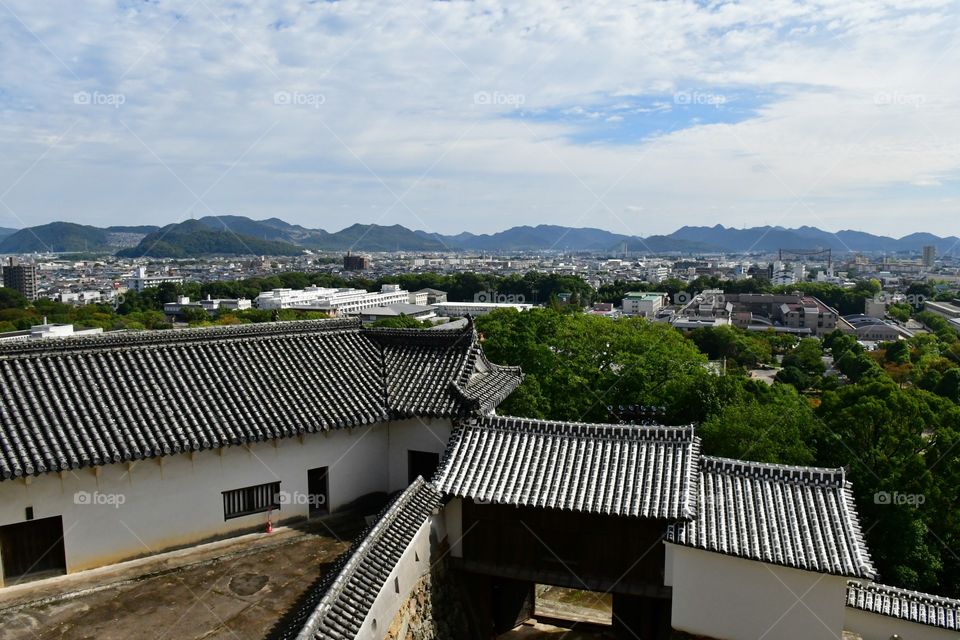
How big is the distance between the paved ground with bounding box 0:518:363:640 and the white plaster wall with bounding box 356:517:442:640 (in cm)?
185

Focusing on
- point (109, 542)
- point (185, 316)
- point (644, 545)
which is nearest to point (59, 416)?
point (109, 542)

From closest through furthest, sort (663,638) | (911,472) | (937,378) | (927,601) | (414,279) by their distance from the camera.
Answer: (663,638) → (927,601) → (911,472) → (937,378) → (414,279)

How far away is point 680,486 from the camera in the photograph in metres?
12.2

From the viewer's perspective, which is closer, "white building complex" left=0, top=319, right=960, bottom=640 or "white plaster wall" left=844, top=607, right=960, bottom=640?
"white building complex" left=0, top=319, right=960, bottom=640

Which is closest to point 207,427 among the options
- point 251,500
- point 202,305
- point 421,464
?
point 251,500

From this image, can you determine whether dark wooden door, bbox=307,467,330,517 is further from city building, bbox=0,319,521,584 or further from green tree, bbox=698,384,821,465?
green tree, bbox=698,384,821,465

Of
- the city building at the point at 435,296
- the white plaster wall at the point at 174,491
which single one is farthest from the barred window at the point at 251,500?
the city building at the point at 435,296

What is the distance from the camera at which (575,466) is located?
13078 mm

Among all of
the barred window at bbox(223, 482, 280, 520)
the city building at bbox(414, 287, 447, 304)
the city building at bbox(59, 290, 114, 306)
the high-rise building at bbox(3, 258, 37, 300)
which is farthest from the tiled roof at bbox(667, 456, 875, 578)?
the high-rise building at bbox(3, 258, 37, 300)

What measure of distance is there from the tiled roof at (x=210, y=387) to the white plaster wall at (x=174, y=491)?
2.56ft

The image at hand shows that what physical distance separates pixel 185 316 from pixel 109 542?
Answer: 8880 cm

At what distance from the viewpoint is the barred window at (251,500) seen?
45.6 feet

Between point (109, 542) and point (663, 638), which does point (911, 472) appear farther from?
point (109, 542)

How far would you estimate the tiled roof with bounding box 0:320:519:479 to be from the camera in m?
12.0
